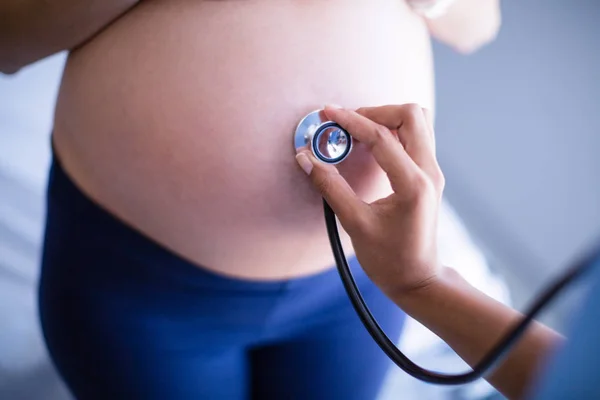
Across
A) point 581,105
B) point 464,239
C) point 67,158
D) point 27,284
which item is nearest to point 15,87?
point 27,284

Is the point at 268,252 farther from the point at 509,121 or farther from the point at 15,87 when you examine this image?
the point at 15,87

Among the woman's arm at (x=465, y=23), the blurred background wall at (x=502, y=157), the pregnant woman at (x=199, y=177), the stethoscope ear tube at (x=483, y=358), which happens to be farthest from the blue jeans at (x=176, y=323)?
the blurred background wall at (x=502, y=157)

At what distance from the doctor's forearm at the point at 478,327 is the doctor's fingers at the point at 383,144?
10cm

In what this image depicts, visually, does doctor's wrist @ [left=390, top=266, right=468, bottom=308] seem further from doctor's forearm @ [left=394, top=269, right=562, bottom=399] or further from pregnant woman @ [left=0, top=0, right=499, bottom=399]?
pregnant woman @ [left=0, top=0, right=499, bottom=399]

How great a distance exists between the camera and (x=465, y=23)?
0.64 m

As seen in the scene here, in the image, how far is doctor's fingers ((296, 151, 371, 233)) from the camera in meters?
0.45

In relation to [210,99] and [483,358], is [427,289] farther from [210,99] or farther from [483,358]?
[210,99]

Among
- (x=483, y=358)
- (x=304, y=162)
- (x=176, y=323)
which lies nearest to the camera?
(x=483, y=358)

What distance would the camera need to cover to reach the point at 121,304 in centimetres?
58

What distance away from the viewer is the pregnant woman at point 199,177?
1.62 feet

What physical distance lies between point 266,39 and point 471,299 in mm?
297

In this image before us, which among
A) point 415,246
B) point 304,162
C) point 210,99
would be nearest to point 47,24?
point 210,99

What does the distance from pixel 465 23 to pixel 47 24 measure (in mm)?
459

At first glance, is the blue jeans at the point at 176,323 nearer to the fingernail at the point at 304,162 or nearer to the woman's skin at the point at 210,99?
the woman's skin at the point at 210,99
